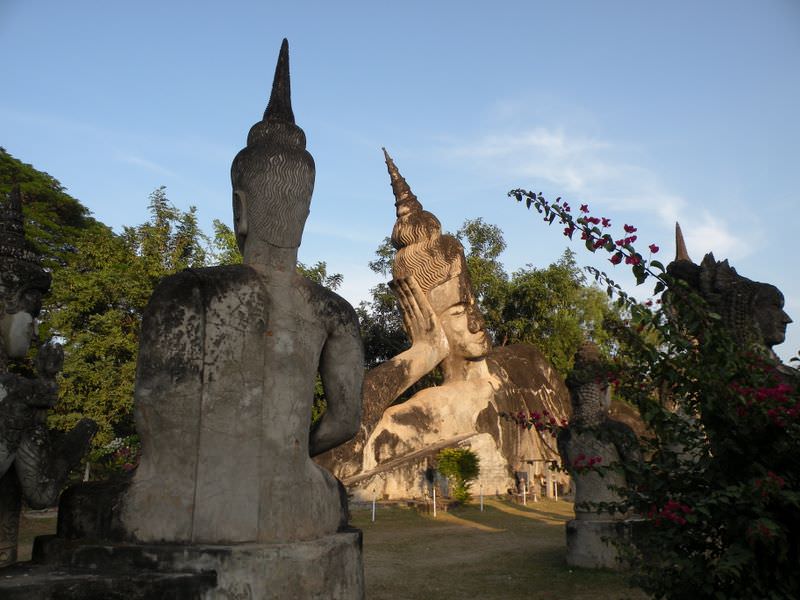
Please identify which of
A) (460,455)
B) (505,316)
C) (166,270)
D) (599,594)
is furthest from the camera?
(505,316)

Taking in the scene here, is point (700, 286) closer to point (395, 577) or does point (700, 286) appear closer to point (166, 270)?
point (395, 577)

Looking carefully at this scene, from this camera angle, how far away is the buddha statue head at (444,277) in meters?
18.5

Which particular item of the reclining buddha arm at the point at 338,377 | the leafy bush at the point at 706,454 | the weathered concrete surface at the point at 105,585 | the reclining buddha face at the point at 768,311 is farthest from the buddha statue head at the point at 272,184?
the reclining buddha face at the point at 768,311

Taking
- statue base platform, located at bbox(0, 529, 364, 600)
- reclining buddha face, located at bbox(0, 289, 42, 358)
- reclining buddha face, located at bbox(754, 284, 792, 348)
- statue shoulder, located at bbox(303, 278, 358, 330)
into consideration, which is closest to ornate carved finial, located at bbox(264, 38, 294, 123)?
statue shoulder, located at bbox(303, 278, 358, 330)

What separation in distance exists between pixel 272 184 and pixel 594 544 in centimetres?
607

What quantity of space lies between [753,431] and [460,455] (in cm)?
1252

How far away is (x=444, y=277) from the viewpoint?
1856 centimetres

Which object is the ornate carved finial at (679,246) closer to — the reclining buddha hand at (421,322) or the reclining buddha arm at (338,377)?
the reclining buddha hand at (421,322)

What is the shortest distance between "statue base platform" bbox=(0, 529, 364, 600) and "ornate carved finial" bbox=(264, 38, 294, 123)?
229 centimetres

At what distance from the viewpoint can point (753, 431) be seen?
3.21 m

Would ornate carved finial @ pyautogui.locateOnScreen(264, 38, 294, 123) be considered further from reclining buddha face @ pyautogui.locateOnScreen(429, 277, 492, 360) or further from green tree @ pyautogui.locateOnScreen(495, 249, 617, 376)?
green tree @ pyautogui.locateOnScreen(495, 249, 617, 376)

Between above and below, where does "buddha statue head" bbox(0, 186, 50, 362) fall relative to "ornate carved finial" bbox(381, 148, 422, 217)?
below

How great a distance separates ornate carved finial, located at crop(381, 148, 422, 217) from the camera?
1916cm

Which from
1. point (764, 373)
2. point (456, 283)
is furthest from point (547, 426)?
point (456, 283)
